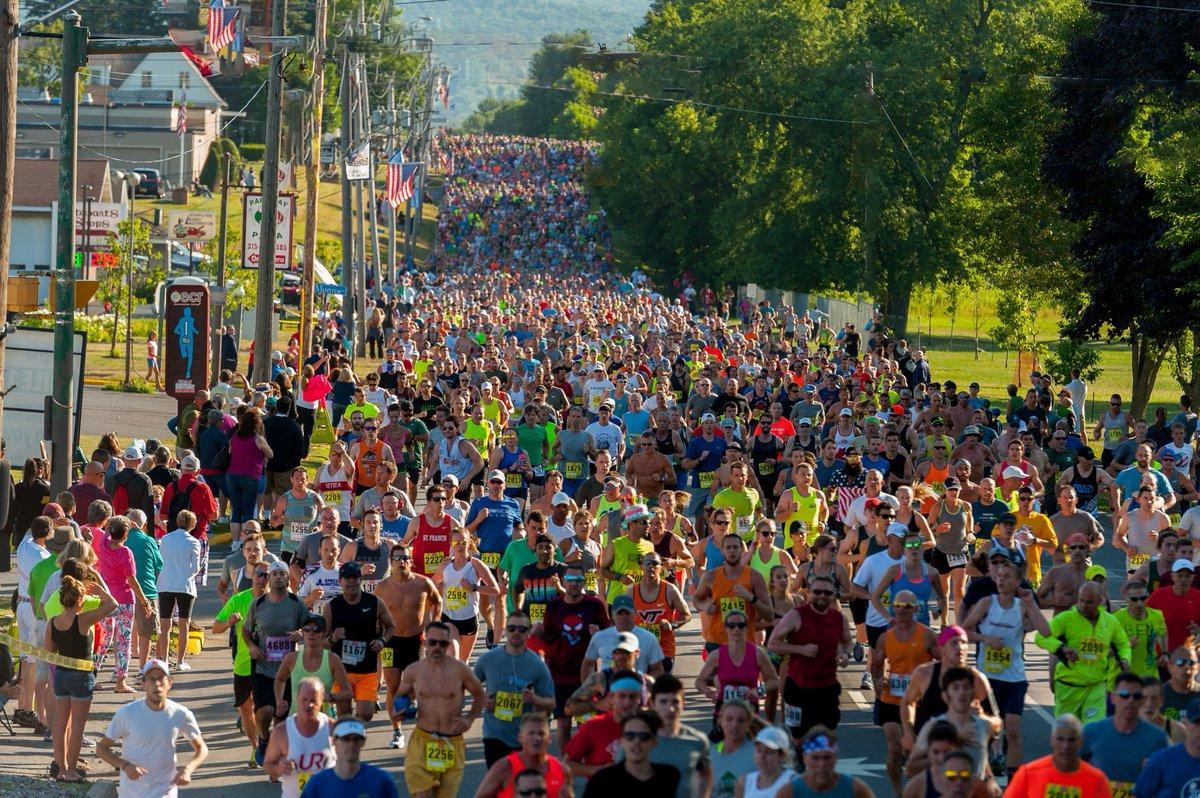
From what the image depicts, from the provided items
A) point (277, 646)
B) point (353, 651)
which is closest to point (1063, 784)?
point (353, 651)

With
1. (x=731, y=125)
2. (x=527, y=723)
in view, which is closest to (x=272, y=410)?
A: (x=527, y=723)

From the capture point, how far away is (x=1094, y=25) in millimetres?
39438

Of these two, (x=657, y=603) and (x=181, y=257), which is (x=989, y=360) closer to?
(x=181, y=257)

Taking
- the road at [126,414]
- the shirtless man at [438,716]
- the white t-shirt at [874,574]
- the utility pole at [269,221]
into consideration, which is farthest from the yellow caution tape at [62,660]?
the road at [126,414]

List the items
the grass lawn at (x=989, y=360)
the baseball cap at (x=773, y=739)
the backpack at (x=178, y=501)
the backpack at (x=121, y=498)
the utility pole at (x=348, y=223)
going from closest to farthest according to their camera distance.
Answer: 1. the baseball cap at (x=773, y=739)
2. the backpack at (x=121, y=498)
3. the backpack at (x=178, y=501)
4. the utility pole at (x=348, y=223)
5. the grass lawn at (x=989, y=360)

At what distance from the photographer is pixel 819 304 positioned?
6825cm

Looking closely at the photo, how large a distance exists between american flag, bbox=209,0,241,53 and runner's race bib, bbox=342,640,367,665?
63.4ft

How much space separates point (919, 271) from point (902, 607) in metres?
47.5

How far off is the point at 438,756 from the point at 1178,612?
543 cm

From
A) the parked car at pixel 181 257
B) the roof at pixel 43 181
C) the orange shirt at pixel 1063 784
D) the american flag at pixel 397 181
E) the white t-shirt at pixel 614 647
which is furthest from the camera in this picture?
the roof at pixel 43 181

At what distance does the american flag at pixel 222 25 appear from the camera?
3112cm

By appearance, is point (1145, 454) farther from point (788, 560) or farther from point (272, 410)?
point (272, 410)

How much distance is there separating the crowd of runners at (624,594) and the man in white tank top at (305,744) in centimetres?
2

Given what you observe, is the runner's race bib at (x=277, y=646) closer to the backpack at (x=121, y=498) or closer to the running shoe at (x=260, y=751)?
the running shoe at (x=260, y=751)
